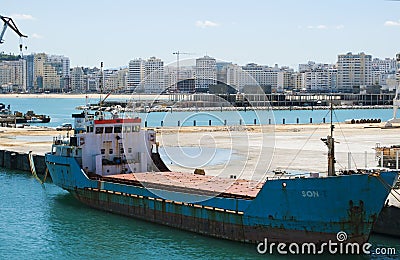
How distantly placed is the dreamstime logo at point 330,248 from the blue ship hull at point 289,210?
173 millimetres

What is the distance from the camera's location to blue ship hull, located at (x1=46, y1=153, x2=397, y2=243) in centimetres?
1970

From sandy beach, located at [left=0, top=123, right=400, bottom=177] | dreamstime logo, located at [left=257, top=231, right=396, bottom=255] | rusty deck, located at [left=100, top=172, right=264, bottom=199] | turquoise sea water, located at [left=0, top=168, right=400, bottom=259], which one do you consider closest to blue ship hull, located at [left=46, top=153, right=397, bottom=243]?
dreamstime logo, located at [left=257, top=231, right=396, bottom=255]

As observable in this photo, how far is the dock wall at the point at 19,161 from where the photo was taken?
42.5m

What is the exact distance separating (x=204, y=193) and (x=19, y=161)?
2448cm

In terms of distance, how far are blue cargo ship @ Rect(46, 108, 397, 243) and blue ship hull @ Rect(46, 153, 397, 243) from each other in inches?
1.2

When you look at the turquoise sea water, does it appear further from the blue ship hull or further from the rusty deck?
the rusty deck

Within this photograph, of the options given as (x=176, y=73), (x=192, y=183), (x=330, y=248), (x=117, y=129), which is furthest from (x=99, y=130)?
(x=176, y=73)

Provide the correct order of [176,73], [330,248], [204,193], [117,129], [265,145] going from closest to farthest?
[330,248], [204,193], [117,129], [176,73], [265,145]

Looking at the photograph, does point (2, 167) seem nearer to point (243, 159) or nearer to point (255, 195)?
point (243, 159)

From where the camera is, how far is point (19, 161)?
44.7 m

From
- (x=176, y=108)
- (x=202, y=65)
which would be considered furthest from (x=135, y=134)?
(x=176, y=108)

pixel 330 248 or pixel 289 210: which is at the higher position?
pixel 289 210

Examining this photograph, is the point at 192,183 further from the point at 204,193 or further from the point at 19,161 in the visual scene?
the point at 19,161

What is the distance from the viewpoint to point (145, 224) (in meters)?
26.1
